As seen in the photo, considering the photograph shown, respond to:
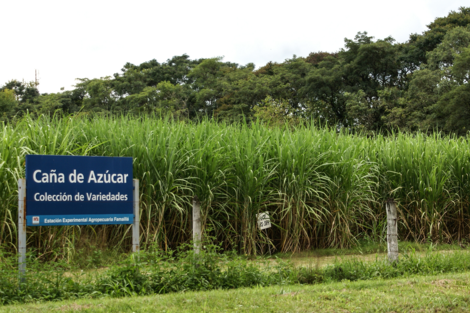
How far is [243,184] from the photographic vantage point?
7418mm

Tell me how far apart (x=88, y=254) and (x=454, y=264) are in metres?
5.07

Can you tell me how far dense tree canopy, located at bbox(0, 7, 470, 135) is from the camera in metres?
26.7

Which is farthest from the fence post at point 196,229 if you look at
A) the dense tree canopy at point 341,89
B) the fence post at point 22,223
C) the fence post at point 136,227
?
the dense tree canopy at point 341,89

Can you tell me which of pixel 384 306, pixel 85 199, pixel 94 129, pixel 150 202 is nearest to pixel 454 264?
Answer: pixel 384 306

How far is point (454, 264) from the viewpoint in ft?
20.2

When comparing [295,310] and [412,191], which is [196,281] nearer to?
[295,310]

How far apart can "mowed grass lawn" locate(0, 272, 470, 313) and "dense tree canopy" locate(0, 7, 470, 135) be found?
18.9 m

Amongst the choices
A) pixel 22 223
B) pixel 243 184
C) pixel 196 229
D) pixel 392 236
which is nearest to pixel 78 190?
pixel 22 223

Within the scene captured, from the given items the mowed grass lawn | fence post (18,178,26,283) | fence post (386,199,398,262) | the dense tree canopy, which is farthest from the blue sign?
the dense tree canopy

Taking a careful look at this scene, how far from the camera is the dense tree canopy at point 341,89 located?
26736 mm

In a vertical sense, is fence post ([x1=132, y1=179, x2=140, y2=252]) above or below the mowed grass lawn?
above

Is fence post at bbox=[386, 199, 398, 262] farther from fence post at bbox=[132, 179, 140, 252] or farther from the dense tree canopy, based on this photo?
the dense tree canopy

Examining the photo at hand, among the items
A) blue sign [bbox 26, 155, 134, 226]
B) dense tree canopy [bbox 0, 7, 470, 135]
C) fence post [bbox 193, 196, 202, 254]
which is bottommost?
fence post [bbox 193, 196, 202, 254]

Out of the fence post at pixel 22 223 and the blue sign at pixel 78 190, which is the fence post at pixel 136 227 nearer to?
the blue sign at pixel 78 190
